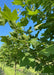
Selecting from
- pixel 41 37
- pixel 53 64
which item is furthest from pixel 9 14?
pixel 53 64

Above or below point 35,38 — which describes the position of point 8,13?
above

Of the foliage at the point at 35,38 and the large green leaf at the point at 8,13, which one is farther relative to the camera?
the foliage at the point at 35,38

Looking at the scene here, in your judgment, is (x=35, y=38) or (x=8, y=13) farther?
(x=35, y=38)

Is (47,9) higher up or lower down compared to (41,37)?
higher up

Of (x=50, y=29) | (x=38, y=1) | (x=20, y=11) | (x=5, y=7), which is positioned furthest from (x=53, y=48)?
(x=20, y=11)

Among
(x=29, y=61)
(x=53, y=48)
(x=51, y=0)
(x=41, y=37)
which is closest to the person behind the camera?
(x=53, y=48)

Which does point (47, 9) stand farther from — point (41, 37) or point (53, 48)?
point (53, 48)

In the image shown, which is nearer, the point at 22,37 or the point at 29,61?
the point at 29,61

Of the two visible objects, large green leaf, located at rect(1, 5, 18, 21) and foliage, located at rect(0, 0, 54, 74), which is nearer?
large green leaf, located at rect(1, 5, 18, 21)

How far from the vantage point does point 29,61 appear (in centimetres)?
124

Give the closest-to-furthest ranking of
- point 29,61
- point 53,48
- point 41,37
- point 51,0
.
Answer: point 53,48
point 29,61
point 51,0
point 41,37

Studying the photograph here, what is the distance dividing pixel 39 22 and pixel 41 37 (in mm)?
218

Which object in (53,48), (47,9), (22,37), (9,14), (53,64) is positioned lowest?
(53,64)

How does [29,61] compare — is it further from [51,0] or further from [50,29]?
[51,0]
